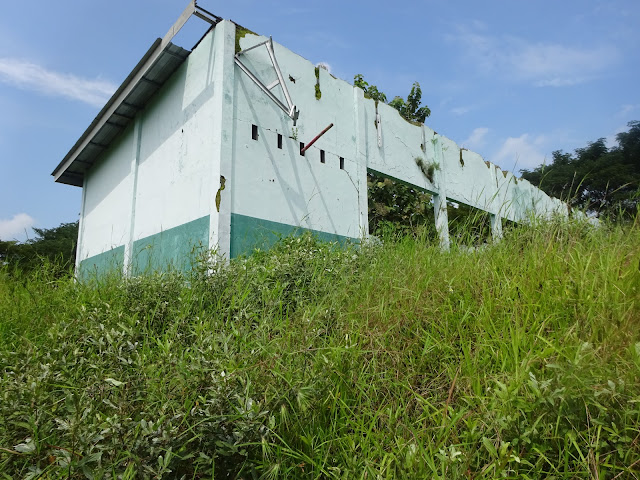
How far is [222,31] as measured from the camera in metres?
6.96

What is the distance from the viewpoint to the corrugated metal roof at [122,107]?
7.99 metres

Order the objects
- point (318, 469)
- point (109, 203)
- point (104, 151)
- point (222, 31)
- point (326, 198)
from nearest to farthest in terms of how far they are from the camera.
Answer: point (318, 469)
point (222, 31)
point (326, 198)
point (109, 203)
point (104, 151)

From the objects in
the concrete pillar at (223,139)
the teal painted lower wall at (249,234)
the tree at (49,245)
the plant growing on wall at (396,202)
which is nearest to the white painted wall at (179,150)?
the concrete pillar at (223,139)

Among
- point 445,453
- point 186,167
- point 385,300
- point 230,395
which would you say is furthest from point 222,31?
point 445,453

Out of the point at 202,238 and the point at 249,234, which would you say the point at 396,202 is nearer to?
the point at 249,234

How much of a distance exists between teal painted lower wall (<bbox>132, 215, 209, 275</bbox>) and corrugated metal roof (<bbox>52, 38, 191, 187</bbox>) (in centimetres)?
294

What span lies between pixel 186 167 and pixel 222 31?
2228 millimetres

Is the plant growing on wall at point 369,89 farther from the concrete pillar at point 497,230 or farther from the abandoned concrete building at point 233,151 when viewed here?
the concrete pillar at point 497,230

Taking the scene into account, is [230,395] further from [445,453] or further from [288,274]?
[288,274]

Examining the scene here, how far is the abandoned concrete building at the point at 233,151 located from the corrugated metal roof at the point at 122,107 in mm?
33

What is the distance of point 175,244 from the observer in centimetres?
729

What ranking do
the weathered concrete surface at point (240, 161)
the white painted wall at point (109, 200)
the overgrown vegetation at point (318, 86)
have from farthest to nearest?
the white painted wall at point (109, 200)
the overgrown vegetation at point (318, 86)
the weathered concrete surface at point (240, 161)

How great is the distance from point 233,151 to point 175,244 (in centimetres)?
185

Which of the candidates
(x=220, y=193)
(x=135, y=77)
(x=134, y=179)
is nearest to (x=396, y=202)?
(x=220, y=193)
